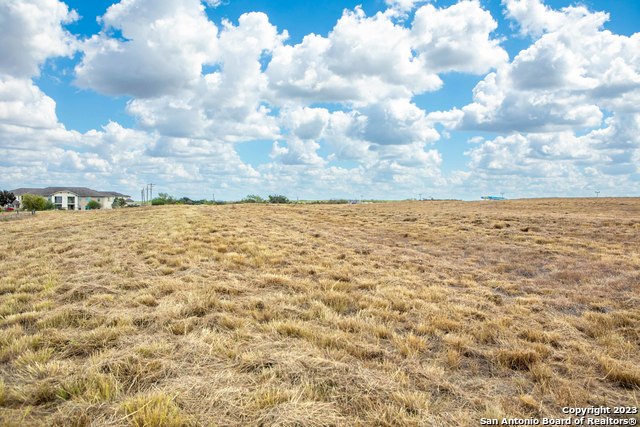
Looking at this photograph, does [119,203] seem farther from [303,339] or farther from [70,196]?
[303,339]

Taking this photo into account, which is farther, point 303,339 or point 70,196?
point 70,196

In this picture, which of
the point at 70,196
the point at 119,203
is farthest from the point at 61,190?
the point at 119,203

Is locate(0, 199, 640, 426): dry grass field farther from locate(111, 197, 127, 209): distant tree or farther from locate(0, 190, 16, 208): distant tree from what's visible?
locate(111, 197, 127, 209): distant tree

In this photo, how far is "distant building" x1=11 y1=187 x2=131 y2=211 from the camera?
5364 inches

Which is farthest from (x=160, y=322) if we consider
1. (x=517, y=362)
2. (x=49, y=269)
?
(x=49, y=269)

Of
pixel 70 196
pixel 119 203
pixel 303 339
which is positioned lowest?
pixel 303 339

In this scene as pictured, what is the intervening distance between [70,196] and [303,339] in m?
A: 167

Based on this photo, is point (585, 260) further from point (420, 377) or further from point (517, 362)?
point (420, 377)

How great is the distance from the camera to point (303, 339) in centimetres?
620

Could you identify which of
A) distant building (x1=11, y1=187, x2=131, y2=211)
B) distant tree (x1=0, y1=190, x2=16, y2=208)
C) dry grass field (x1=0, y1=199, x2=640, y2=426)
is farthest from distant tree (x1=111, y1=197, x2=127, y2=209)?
dry grass field (x1=0, y1=199, x2=640, y2=426)

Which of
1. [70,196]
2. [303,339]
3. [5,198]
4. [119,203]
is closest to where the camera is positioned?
[303,339]

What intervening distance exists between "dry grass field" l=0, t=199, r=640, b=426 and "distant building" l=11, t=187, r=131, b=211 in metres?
152

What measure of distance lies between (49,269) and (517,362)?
45.3 feet

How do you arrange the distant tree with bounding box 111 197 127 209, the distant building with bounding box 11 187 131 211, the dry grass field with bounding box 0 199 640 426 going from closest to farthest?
the dry grass field with bounding box 0 199 640 426 < the distant tree with bounding box 111 197 127 209 < the distant building with bounding box 11 187 131 211
